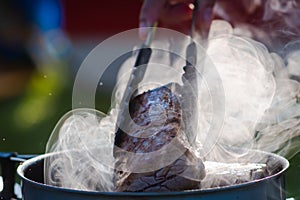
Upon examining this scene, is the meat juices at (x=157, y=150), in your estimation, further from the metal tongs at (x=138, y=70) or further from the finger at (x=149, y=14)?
the finger at (x=149, y=14)

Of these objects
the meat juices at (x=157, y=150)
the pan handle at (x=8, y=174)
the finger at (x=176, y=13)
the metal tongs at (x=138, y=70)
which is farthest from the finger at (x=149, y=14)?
the pan handle at (x=8, y=174)

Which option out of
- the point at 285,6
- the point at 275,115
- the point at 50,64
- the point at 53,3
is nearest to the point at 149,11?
the point at 275,115

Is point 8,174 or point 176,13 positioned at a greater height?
point 176,13

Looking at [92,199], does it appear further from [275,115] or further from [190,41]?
[275,115]

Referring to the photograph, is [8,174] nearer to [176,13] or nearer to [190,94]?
[190,94]

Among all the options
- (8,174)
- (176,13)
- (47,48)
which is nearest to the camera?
(8,174)

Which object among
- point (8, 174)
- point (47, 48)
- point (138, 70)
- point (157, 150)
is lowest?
point (47, 48)

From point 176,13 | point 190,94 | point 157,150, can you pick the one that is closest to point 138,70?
point 190,94

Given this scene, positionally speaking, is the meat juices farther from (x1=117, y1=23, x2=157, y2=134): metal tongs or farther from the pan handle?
the pan handle
